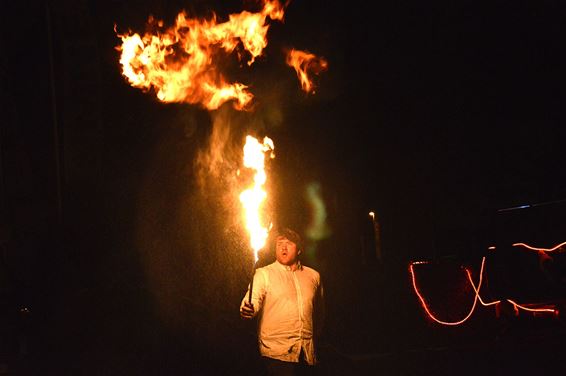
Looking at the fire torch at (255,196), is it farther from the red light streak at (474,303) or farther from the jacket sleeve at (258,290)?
the red light streak at (474,303)

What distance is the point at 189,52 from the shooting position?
662 centimetres

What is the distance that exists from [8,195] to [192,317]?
3.29 meters

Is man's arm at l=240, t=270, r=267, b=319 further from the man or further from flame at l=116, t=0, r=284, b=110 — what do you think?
flame at l=116, t=0, r=284, b=110

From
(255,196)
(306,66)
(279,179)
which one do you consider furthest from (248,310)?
(306,66)

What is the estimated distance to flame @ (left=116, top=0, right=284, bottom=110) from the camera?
6.51m

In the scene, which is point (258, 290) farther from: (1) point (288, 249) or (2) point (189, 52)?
(2) point (189, 52)

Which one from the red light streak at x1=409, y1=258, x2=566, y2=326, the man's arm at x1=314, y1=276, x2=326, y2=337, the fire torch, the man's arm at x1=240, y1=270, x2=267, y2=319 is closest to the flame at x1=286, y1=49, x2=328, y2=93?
the fire torch

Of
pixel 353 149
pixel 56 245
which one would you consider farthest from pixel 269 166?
pixel 56 245

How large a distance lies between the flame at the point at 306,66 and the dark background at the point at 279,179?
0.11 metres

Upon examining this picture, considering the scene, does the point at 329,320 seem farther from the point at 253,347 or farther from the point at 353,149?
the point at 353,149

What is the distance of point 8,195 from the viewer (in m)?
7.10

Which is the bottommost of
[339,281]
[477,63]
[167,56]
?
[339,281]

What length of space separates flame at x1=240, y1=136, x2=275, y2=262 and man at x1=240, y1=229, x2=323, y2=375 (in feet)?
2.02

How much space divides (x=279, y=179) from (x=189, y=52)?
2.23 metres
